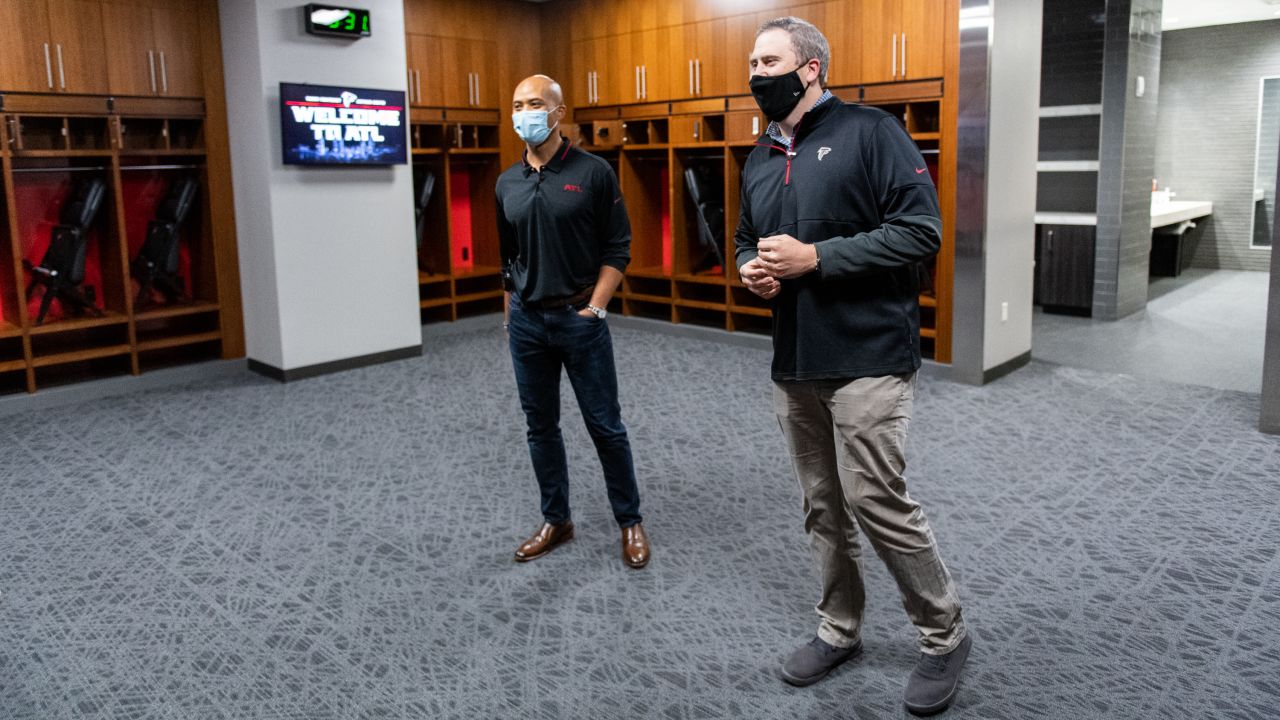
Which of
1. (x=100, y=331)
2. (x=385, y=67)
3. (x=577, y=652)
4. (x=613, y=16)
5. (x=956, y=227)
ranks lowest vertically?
(x=577, y=652)

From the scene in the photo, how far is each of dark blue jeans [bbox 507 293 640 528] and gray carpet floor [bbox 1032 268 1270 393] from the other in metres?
4.12

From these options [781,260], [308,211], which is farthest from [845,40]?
[781,260]

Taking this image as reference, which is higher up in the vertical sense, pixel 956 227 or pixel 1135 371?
pixel 956 227

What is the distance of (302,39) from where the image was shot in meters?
6.06

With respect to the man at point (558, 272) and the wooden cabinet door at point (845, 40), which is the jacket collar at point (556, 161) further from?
the wooden cabinet door at point (845, 40)

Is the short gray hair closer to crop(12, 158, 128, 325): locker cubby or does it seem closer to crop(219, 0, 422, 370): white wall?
crop(219, 0, 422, 370): white wall

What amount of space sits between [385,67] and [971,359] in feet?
14.4

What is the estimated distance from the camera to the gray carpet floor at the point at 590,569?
245 centimetres

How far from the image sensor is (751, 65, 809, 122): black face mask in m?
2.17

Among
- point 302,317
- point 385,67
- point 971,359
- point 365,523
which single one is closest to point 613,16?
point 385,67

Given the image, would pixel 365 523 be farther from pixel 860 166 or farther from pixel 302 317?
pixel 302 317

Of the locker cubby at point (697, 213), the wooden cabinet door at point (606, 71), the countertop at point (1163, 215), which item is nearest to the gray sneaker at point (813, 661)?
the locker cubby at point (697, 213)

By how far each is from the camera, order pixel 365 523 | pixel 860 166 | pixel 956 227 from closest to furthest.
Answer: pixel 860 166 < pixel 365 523 < pixel 956 227

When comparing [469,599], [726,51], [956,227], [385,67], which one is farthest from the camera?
[726,51]
